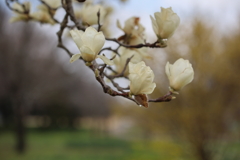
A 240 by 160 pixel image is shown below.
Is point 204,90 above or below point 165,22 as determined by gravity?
below

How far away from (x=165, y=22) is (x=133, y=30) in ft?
0.59

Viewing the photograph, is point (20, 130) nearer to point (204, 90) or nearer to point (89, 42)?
point (204, 90)

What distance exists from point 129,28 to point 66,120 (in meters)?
15.5

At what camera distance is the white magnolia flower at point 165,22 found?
766mm

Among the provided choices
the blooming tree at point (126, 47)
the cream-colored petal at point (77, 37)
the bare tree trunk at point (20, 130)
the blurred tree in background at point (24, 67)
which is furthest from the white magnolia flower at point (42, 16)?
the bare tree trunk at point (20, 130)

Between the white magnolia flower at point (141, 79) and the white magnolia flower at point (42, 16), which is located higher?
the white magnolia flower at point (42, 16)

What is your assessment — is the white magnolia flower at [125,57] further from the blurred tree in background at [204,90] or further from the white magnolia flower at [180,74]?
the blurred tree in background at [204,90]

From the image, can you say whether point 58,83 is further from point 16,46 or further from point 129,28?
point 129,28

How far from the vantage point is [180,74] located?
2.40 feet

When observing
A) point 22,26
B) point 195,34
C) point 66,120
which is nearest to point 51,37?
point 22,26

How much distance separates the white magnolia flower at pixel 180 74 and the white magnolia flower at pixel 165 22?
10cm

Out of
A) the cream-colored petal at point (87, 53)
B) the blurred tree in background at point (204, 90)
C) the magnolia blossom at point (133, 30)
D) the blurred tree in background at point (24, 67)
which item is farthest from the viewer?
the blurred tree in background at point (24, 67)

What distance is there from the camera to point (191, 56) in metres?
5.18

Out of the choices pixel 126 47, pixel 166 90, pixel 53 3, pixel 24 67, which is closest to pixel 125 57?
pixel 126 47
